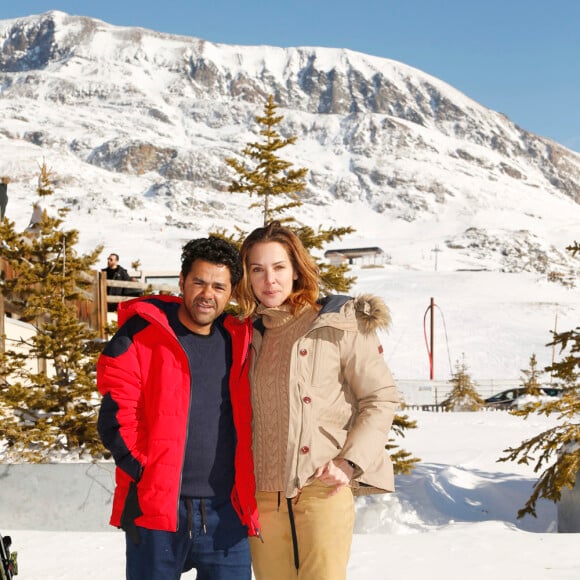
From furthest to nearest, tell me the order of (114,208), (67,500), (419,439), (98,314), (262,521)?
(114,208)
(419,439)
(98,314)
(67,500)
(262,521)

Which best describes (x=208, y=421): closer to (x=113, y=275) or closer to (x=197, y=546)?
(x=197, y=546)

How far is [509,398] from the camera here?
1136 inches

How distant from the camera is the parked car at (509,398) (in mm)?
27516

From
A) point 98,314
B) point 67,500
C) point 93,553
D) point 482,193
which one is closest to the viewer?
point 93,553

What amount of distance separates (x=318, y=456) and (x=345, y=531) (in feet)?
1.13

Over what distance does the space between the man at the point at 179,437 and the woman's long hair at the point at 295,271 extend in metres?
0.19

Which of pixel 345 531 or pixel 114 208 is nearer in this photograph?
pixel 345 531

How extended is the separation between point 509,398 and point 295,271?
27.7 metres

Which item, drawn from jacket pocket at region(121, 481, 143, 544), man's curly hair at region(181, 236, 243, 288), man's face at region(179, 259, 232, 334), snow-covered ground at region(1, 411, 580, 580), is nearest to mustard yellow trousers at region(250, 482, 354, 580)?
jacket pocket at region(121, 481, 143, 544)

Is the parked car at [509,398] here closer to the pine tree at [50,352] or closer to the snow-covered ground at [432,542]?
the snow-covered ground at [432,542]

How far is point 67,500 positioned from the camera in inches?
305

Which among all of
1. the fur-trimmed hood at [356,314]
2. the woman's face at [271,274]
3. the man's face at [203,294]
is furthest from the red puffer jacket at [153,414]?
the fur-trimmed hood at [356,314]

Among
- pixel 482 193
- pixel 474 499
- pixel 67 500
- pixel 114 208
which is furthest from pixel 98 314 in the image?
pixel 482 193

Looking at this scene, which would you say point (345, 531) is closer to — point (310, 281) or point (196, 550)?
point (196, 550)
